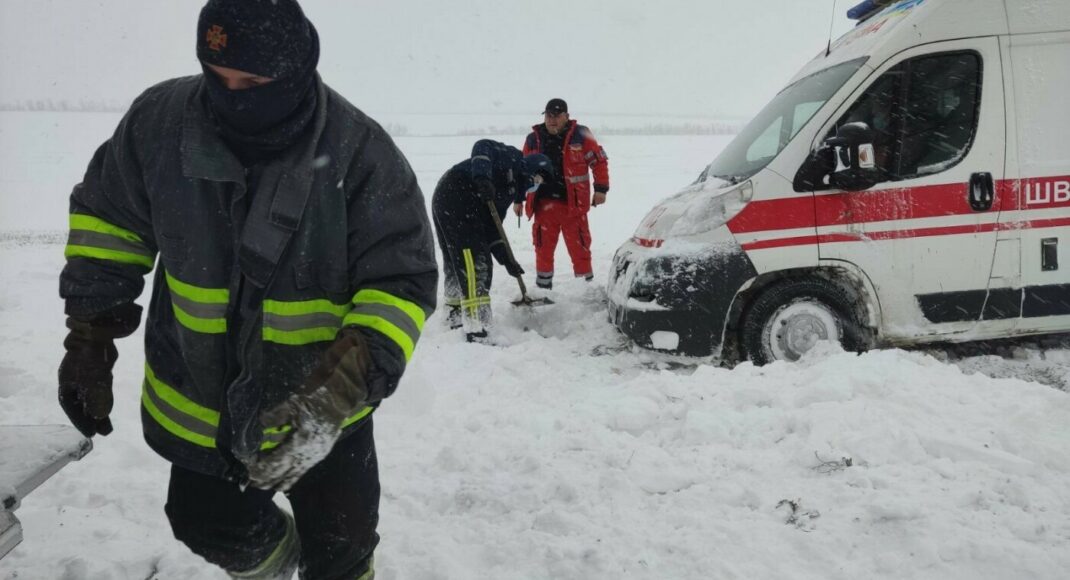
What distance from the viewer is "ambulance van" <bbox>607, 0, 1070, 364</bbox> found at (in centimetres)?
435

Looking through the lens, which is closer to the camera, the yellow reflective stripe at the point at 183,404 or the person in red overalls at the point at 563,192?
the yellow reflective stripe at the point at 183,404

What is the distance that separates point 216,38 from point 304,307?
662mm

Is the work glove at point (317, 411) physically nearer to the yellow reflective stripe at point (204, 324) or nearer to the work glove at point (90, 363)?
the yellow reflective stripe at point (204, 324)

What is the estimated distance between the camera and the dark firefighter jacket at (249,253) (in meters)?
1.77

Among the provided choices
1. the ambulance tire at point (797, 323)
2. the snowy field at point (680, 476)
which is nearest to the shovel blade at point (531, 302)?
the snowy field at point (680, 476)

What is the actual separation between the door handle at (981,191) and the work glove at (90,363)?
174 inches

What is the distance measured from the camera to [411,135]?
39.8m

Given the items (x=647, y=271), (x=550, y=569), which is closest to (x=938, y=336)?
(x=647, y=271)

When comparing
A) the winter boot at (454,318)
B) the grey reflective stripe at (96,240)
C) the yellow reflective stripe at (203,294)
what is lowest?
the winter boot at (454,318)

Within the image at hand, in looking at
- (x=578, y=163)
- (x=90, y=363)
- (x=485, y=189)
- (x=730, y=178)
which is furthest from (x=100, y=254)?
(x=578, y=163)

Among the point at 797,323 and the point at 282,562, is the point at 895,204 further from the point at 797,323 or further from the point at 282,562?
the point at 282,562

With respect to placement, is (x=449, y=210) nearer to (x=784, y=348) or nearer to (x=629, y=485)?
(x=784, y=348)

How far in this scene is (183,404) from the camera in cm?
196

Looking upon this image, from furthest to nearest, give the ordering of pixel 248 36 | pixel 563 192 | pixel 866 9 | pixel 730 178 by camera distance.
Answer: pixel 563 192
pixel 866 9
pixel 730 178
pixel 248 36
